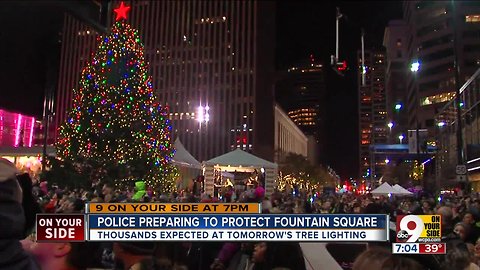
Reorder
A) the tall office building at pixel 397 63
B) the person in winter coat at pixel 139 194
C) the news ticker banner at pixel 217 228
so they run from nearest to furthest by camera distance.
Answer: the news ticker banner at pixel 217 228
the person in winter coat at pixel 139 194
the tall office building at pixel 397 63

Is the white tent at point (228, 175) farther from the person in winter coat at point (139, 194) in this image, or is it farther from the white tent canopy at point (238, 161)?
the person in winter coat at point (139, 194)

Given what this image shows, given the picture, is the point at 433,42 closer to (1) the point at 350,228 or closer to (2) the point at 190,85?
(2) the point at 190,85

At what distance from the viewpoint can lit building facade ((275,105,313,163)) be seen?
416 feet

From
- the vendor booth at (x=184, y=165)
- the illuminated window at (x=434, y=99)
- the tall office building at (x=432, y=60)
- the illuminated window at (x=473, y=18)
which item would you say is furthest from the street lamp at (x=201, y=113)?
the illuminated window at (x=434, y=99)

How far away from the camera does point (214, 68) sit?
116 metres

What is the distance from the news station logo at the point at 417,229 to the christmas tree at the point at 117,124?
2394cm

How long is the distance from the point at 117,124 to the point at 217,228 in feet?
83.3

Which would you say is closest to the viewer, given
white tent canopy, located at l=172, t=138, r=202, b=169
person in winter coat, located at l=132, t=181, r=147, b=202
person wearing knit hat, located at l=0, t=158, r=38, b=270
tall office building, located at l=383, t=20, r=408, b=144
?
person wearing knit hat, located at l=0, t=158, r=38, b=270

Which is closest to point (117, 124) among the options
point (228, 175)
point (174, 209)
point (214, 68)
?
point (228, 175)

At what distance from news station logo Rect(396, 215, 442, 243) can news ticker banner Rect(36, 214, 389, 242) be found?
179 mm

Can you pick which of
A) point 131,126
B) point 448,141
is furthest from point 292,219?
point 448,141

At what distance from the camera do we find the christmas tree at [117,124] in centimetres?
2739

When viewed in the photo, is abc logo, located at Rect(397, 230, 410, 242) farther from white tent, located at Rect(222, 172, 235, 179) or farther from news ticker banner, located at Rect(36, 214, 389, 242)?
white tent, located at Rect(222, 172, 235, 179)

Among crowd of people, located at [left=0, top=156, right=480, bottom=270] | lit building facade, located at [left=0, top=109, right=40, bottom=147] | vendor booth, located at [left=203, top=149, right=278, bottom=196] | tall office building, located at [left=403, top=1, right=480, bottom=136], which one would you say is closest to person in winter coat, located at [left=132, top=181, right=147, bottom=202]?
lit building facade, located at [left=0, top=109, right=40, bottom=147]
